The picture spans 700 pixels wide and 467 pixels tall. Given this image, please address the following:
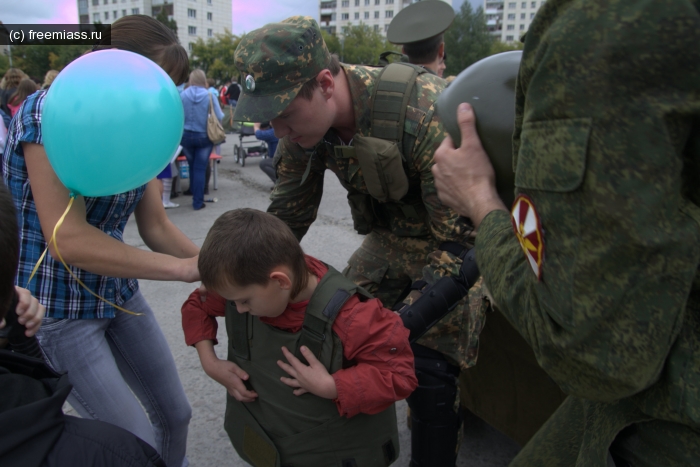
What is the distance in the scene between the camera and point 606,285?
775 millimetres

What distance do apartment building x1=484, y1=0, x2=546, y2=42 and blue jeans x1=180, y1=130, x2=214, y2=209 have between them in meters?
104

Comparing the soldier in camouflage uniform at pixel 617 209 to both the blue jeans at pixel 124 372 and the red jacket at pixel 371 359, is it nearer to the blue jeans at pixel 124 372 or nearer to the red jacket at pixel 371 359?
the red jacket at pixel 371 359

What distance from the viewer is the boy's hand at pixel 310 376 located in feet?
4.92

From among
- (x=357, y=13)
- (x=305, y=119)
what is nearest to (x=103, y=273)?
(x=305, y=119)

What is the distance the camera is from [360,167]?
2.00 m

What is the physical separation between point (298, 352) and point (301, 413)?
0.20 m

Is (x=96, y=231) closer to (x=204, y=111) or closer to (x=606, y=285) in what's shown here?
(x=606, y=285)

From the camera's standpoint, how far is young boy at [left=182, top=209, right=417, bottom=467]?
58.9 inches

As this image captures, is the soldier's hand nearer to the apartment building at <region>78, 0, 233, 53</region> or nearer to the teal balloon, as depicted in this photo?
the teal balloon

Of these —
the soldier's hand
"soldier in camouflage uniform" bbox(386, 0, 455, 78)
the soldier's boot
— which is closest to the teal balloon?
the soldier's hand

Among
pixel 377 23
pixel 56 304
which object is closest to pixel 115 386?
pixel 56 304

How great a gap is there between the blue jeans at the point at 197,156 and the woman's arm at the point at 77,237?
5.31 metres

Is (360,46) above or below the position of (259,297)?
above

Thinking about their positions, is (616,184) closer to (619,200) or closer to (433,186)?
(619,200)
